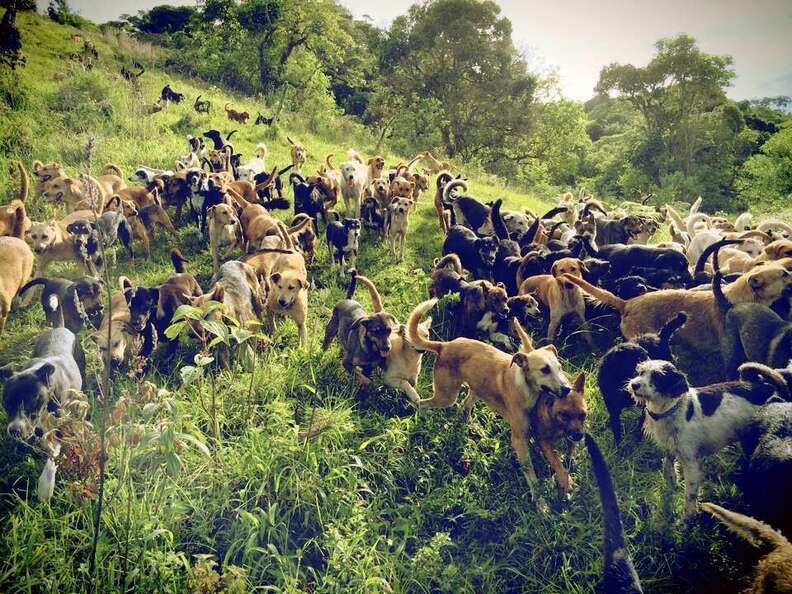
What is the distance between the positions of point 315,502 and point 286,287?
9.34ft

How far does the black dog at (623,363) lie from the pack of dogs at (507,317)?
0.06 feet

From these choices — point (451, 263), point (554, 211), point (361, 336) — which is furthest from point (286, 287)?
point (554, 211)

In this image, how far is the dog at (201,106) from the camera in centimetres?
1655

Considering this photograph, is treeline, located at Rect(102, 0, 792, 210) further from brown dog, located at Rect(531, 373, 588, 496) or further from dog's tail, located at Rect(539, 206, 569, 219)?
brown dog, located at Rect(531, 373, 588, 496)

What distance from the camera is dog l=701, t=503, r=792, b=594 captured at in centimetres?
277

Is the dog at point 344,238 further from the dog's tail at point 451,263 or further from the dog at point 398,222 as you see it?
the dog's tail at point 451,263

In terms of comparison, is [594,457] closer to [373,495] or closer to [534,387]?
[534,387]

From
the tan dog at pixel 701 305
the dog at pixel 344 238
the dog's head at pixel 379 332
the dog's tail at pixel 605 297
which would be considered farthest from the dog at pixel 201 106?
the tan dog at pixel 701 305

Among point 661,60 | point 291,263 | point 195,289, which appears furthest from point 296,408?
point 661,60

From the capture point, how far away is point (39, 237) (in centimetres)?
648

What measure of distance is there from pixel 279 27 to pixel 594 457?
2804 cm

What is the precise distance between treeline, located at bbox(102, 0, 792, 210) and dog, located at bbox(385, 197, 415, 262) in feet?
51.3

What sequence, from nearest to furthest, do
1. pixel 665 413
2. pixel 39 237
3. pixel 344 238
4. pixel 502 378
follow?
1. pixel 665 413
2. pixel 502 378
3. pixel 39 237
4. pixel 344 238

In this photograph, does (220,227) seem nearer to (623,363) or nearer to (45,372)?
(45,372)
